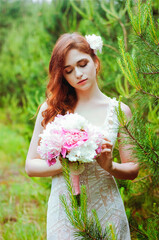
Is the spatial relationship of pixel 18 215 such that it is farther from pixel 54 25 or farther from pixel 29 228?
pixel 54 25

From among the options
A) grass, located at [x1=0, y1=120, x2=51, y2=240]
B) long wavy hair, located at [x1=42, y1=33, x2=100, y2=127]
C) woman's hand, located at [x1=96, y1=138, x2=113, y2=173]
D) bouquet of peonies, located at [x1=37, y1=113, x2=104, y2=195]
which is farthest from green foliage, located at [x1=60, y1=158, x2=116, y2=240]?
grass, located at [x1=0, y1=120, x2=51, y2=240]

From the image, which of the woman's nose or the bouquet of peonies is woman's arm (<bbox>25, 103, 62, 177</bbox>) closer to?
the bouquet of peonies

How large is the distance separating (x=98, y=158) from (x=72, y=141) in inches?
9.7

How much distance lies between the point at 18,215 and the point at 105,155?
2.63 meters

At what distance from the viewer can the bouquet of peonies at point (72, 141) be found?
1.31m

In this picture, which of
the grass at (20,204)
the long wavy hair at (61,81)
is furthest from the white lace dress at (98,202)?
Answer: the grass at (20,204)

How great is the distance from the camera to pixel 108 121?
169cm

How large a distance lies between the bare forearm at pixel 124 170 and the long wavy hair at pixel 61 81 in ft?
1.66

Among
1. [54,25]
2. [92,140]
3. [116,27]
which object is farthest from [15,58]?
[92,140]

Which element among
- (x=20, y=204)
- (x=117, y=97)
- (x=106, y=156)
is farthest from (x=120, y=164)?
(x=20, y=204)

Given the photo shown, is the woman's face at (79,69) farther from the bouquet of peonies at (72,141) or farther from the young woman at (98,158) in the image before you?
the bouquet of peonies at (72,141)

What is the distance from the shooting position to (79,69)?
171cm

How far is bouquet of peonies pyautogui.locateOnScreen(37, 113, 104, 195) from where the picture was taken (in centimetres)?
131

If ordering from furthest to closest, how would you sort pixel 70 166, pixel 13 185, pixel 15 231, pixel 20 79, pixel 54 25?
pixel 20 79 → pixel 54 25 → pixel 13 185 → pixel 15 231 → pixel 70 166
